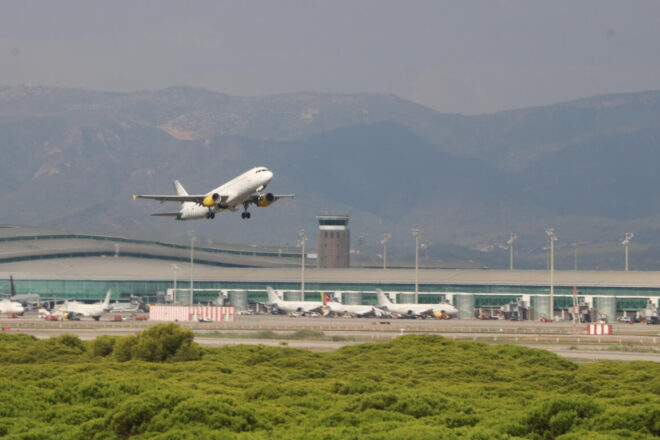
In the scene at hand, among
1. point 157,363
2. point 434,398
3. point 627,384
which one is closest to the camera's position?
point 434,398

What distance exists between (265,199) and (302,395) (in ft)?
123

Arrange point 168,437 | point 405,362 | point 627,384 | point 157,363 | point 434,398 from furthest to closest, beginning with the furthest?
1. point 405,362
2. point 157,363
3. point 627,384
4. point 434,398
5. point 168,437

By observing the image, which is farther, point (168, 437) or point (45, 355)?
point (45, 355)

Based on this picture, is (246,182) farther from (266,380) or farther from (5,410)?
(5,410)

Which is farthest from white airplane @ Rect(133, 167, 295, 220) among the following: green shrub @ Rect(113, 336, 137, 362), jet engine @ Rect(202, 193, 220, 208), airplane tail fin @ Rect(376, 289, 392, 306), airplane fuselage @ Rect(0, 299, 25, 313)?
airplane tail fin @ Rect(376, 289, 392, 306)

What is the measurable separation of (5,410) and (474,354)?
127 feet

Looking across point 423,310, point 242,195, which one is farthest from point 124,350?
point 423,310

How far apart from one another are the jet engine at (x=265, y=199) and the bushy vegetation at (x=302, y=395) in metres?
15.3

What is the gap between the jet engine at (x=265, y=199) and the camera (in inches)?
3369

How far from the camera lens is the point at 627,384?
58.1m

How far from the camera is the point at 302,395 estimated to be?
50500 mm

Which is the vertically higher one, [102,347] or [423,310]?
[423,310]

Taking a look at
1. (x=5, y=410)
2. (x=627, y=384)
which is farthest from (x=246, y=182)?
(x=5, y=410)

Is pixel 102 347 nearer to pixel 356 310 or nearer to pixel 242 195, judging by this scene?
pixel 242 195
